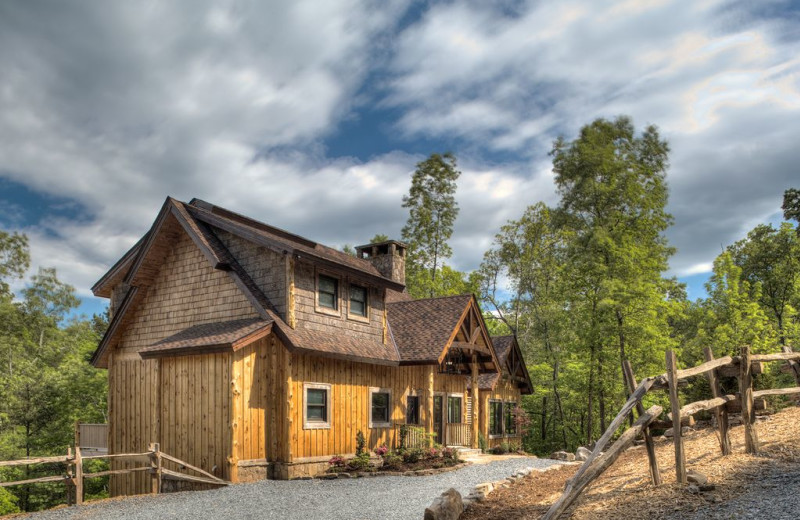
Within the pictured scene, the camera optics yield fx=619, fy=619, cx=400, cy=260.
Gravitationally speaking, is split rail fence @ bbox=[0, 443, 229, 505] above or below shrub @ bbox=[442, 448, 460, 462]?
above

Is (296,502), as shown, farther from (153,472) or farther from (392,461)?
(392,461)

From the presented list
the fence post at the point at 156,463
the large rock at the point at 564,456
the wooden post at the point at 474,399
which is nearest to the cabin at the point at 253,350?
the wooden post at the point at 474,399

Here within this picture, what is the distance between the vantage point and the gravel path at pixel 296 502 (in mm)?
10891

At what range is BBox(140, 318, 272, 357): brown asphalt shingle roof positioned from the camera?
49.5ft

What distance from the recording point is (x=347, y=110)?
1783 cm

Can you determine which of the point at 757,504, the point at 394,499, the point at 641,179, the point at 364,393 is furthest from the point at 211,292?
the point at 641,179

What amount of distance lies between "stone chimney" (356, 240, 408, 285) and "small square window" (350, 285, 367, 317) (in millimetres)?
5775

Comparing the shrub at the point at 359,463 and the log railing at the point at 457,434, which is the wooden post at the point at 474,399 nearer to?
the log railing at the point at 457,434

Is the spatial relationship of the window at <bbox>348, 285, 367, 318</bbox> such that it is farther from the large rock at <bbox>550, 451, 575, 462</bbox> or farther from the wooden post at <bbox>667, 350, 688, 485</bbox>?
the wooden post at <bbox>667, 350, 688, 485</bbox>

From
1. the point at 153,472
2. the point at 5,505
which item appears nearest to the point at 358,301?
the point at 153,472

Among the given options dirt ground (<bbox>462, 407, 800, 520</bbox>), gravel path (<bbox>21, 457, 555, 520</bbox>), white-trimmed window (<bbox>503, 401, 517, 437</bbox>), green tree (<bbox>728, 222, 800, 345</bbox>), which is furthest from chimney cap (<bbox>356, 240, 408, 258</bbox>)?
green tree (<bbox>728, 222, 800, 345</bbox>)

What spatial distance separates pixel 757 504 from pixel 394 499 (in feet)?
21.1

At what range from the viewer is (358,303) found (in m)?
19.8

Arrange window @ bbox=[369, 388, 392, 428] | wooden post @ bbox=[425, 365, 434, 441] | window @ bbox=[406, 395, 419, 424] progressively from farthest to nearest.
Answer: window @ bbox=[406, 395, 419, 424], wooden post @ bbox=[425, 365, 434, 441], window @ bbox=[369, 388, 392, 428]
